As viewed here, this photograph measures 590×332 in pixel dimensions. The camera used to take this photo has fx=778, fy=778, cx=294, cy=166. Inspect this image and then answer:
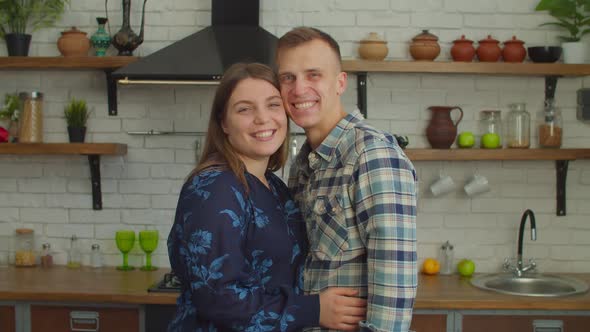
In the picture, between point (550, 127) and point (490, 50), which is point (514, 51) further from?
point (550, 127)

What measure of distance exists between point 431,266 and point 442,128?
67 cm

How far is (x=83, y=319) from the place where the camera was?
10.9ft

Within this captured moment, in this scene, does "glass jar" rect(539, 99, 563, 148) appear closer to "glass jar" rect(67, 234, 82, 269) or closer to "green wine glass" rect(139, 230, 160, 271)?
"green wine glass" rect(139, 230, 160, 271)

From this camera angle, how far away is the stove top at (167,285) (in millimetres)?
3297

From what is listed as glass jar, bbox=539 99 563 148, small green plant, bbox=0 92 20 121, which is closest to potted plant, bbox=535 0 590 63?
glass jar, bbox=539 99 563 148

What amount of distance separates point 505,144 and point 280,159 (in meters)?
1.95

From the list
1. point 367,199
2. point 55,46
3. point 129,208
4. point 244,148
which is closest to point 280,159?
point 244,148

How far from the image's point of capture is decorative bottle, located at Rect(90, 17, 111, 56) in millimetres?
3742

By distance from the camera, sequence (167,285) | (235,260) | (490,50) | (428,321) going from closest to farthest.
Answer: (235,260), (428,321), (167,285), (490,50)

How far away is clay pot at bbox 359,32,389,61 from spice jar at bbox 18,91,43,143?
159 centimetres

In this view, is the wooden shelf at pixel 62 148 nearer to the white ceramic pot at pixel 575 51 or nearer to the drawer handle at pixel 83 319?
the drawer handle at pixel 83 319

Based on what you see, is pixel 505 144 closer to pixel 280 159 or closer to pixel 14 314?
pixel 280 159

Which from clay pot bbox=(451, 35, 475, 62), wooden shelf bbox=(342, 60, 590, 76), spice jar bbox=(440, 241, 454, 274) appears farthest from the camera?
spice jar bbox=(440, 241, 454, 274)

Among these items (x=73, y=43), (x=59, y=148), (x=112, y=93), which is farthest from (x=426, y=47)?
(x=59, y=148)
